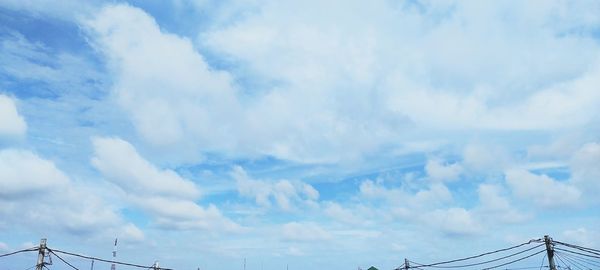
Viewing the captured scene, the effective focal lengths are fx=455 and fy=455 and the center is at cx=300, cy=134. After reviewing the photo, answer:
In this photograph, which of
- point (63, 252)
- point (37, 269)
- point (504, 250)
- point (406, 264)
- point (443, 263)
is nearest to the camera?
point (37, 269)

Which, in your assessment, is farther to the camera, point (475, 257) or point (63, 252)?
point (475, 257)

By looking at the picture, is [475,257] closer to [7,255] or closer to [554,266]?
[554,266]

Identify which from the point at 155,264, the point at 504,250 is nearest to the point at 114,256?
the point at 155,264

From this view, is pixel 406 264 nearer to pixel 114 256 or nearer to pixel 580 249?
pixel 580 249

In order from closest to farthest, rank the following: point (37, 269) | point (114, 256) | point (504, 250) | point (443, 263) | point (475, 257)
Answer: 1. point (37, 269)
2. point (504, 250)
3. point (475, 257)
4. point (443, 263)
5. point (114, 256)

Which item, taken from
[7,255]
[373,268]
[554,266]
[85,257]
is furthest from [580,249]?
[7,255]

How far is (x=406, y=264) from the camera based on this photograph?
51.8 metres

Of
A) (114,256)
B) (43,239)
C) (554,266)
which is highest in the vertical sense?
(114,256)

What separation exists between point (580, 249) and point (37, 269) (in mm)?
42934

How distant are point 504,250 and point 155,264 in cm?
3214

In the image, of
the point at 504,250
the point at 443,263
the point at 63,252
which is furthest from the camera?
the point at 443,263

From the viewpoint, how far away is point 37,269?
1377 inches

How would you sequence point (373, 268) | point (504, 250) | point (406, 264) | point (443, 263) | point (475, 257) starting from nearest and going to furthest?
1. point (504, 250)
2. point (475, 257)
3. point (443, 263)
4. point (406, 264)
5. point (373, 268)

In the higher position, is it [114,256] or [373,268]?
[114,256]
